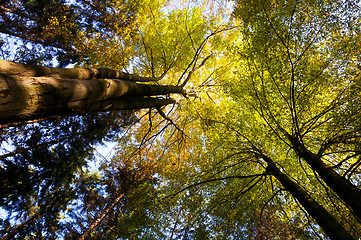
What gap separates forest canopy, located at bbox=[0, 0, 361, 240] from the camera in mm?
2820

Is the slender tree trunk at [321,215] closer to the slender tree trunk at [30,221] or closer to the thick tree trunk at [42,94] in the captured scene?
the thick tree trunk at [42,94]

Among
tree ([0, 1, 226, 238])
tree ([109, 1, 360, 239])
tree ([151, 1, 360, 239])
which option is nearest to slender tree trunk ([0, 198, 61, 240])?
tree ([0, 1, 226, 238])

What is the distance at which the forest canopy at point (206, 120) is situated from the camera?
2820 millimetres

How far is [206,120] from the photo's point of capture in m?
5.08

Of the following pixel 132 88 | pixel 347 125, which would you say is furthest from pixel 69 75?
pixel 347 125

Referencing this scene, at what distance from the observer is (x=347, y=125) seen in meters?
2.96

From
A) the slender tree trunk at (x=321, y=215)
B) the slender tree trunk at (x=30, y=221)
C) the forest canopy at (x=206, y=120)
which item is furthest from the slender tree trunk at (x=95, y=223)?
the slender tree trunk at (x=321, y=215)

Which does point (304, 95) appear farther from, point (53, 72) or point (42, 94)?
point (53, 72)

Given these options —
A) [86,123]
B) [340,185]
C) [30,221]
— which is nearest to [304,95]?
[340,185]

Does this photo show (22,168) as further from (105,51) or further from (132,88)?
(132,88)

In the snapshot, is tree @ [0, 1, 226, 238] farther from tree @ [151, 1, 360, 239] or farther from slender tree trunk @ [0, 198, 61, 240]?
tree @ [151, 1, 360, 239]

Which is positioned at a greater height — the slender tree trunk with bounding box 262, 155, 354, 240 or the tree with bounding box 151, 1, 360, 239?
the tree with bounding box 151, 1, 360, 239

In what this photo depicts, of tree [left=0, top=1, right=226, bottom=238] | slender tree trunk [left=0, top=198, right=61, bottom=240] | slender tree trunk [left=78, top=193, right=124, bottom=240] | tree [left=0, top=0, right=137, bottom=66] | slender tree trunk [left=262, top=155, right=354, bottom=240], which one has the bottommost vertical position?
slender tree trunk [left=262, top=155, right=354, bottom=240]

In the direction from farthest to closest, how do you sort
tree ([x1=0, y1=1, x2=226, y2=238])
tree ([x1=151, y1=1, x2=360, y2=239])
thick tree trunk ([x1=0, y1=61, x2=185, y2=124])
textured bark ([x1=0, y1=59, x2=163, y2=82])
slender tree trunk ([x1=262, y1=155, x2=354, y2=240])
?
tree ([x1=0, y1=1, x2=226, y2=238]) < tree ([x1=151, y1=1, x2=360, y2=239]) < slender tree trunk ([x1=262, y1=155, x2=354, y2=240]) < textured bark ([x1=0, y1=59, x2=163, y2=82]) < thick tree trunk ([x1=0, y1=61, x2=185, y2=124])
